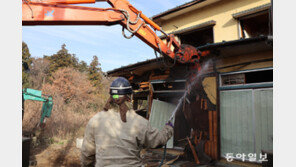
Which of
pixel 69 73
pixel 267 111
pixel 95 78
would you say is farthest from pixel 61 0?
pixel 95 78

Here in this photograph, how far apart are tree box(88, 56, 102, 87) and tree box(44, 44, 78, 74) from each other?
10.6 ft

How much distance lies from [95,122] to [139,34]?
368 centimetres

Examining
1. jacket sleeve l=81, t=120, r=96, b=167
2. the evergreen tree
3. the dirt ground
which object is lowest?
the dirt ground

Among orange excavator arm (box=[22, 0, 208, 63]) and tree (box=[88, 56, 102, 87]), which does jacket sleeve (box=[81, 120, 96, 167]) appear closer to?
orange excavator arm (box=[22, 0, 208, 63])

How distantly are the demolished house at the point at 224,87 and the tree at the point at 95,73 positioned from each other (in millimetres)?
22674

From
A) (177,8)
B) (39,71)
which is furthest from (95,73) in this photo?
(177,8)

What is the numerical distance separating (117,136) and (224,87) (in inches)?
216

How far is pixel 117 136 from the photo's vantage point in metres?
2.07

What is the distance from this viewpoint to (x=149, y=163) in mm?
6492

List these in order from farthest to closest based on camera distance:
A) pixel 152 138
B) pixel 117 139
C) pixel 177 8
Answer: pixel 177 8 → pixel 152 138 → pixel 117 139

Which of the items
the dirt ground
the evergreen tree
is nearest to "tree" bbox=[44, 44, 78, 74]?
the evergreen tree

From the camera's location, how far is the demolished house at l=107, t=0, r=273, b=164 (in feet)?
18.7

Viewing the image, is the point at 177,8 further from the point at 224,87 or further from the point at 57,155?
the point at 57,155

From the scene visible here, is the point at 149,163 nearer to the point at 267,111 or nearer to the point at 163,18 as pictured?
the point at 267,111
